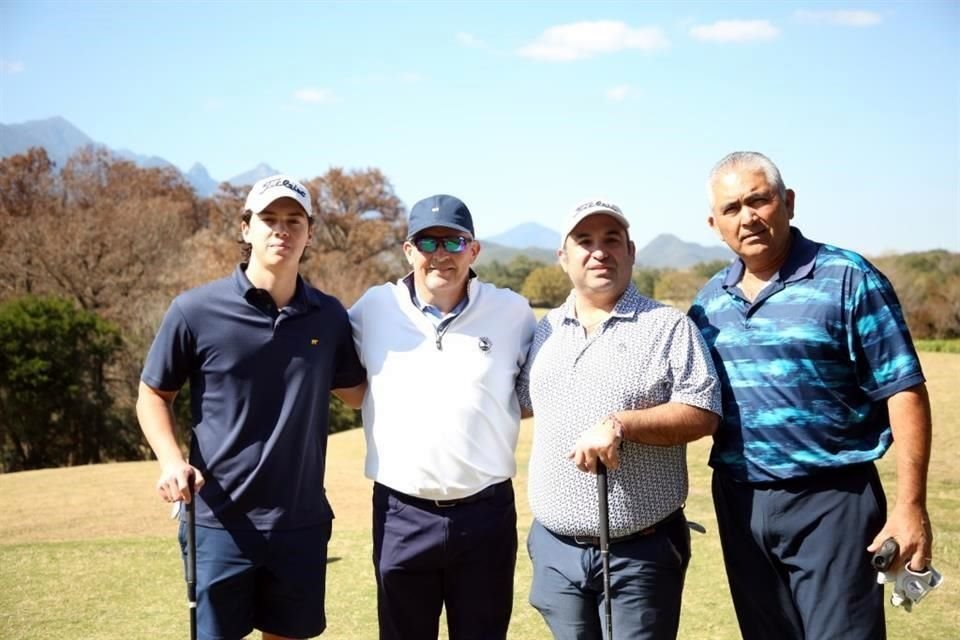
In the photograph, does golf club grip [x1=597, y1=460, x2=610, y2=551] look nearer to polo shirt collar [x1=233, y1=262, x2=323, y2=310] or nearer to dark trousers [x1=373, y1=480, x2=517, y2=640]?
dark trousers [x1=373, y1=480, x2=517, y2=640]

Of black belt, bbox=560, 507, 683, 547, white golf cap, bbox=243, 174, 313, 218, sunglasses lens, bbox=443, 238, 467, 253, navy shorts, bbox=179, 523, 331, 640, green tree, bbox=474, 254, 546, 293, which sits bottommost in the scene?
navy shorts, bbox=179, 523, 331, 640

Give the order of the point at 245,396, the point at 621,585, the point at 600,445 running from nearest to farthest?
the point at 600,445, the point at 621,585, the point at 245,396

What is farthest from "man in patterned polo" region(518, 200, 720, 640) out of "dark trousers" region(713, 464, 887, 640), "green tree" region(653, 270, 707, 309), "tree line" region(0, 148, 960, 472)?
"green tree" region(653, 270, 707, 309)

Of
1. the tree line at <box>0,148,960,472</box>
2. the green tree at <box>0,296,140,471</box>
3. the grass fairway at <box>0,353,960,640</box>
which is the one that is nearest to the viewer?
the grass fairway at <box>0,353,960,640</box>

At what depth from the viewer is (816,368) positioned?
3562 mm

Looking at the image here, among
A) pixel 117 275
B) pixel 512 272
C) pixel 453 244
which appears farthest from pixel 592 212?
pixel 512 272

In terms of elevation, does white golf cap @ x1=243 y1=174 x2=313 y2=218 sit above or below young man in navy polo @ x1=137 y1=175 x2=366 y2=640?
above

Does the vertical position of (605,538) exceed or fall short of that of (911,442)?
it falls short

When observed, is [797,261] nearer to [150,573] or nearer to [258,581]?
[258,581]

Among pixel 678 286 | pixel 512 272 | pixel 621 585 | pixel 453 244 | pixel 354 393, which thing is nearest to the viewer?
pixel 621 585

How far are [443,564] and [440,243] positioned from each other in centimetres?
139

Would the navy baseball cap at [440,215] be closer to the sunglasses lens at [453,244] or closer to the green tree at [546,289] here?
the sunglasses lens at [453,244]

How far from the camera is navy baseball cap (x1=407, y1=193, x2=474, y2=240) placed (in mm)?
4004

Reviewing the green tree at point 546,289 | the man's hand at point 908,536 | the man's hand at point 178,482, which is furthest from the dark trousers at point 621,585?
the green tree at point 546,289
